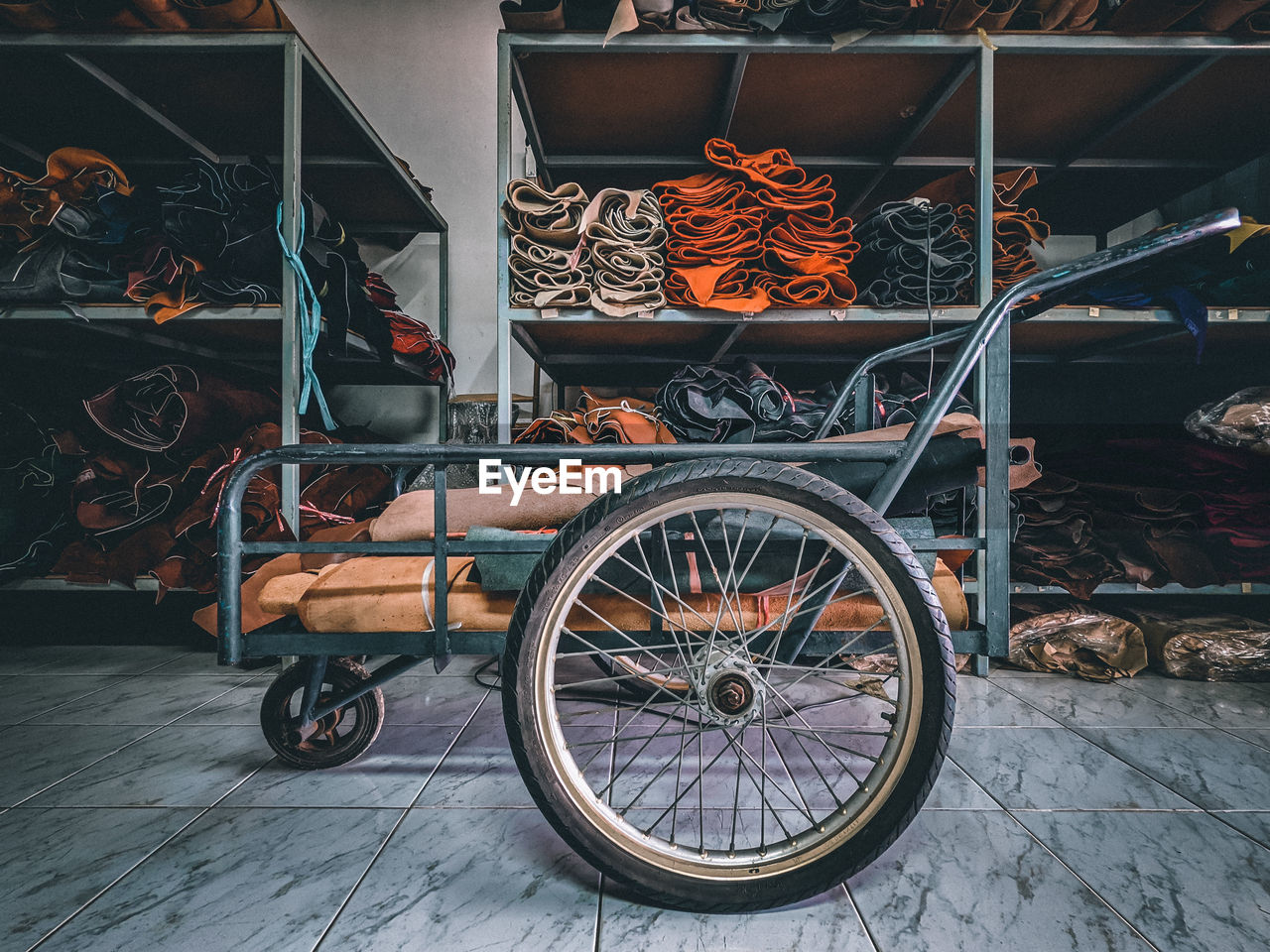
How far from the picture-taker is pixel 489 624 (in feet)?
2.53

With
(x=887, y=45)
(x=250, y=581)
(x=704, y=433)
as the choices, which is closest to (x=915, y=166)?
(x=887, y=45)

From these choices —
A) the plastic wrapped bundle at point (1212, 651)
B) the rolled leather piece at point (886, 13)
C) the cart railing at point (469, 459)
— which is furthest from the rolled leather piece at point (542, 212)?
the plastic wrapped bundle at point (1212, 651)

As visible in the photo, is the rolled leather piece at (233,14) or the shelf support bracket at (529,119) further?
the shelf support bracket at (529,119)

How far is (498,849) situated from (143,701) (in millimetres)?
1226

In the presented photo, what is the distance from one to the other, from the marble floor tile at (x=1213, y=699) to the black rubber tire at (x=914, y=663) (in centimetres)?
121

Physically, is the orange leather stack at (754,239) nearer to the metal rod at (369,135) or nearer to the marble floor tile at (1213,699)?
the metal rod at (369,135)

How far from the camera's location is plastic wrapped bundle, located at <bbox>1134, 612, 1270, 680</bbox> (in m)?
1.43

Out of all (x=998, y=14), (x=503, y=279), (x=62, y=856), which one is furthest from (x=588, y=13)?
(x=62, y=856)

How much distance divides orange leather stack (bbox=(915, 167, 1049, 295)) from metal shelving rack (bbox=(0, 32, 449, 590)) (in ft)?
6.68

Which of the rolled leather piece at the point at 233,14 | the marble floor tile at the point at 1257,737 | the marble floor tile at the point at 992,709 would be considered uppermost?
the rolled leather piece at the point at 233,14

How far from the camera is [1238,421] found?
1.47 m

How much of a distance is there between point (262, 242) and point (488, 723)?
1.50 m

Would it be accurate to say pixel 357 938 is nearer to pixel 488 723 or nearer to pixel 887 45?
pixel 488 723

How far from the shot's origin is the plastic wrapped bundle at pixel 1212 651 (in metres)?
1.43
